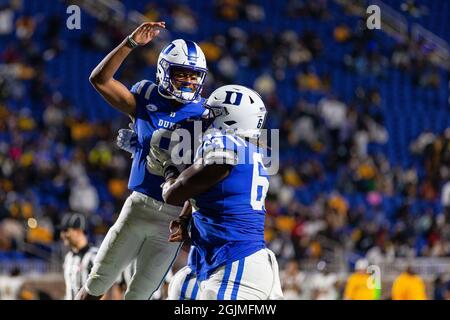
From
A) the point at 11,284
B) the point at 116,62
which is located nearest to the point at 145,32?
the point at 116,62

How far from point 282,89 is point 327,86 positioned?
92 cm

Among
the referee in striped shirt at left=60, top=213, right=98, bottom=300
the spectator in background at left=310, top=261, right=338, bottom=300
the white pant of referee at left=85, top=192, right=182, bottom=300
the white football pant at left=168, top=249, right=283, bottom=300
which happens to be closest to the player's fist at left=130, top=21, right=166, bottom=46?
the white pant of referee at left=85, top=192, right=182, bottom=300

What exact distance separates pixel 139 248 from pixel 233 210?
4.55 feet

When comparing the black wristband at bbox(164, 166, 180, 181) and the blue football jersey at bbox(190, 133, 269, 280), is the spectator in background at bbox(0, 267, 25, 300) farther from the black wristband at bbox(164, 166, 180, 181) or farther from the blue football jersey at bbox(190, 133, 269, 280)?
the blue football jersey at bbox(190, 133, 269, 280)

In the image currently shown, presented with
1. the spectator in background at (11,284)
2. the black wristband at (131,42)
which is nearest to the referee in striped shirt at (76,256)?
the black wristband at (131,42)

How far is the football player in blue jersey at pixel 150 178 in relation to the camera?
23.2ft

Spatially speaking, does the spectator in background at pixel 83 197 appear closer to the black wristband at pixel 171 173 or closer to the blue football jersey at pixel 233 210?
the black wristband at pixel 171 173

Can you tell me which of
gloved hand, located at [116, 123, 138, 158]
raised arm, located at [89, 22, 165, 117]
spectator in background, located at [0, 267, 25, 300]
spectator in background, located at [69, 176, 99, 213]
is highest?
raised arm, located at [89, 22, 165, 117]

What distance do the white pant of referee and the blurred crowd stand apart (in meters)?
6.11

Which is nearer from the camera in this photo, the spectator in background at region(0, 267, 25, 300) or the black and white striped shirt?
the black and white striped shirt

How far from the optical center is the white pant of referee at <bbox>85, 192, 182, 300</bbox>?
7.10m

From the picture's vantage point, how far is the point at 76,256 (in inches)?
352

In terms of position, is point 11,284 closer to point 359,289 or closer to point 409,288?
point 359,289

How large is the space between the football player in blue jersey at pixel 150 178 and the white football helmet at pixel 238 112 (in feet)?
2.99
